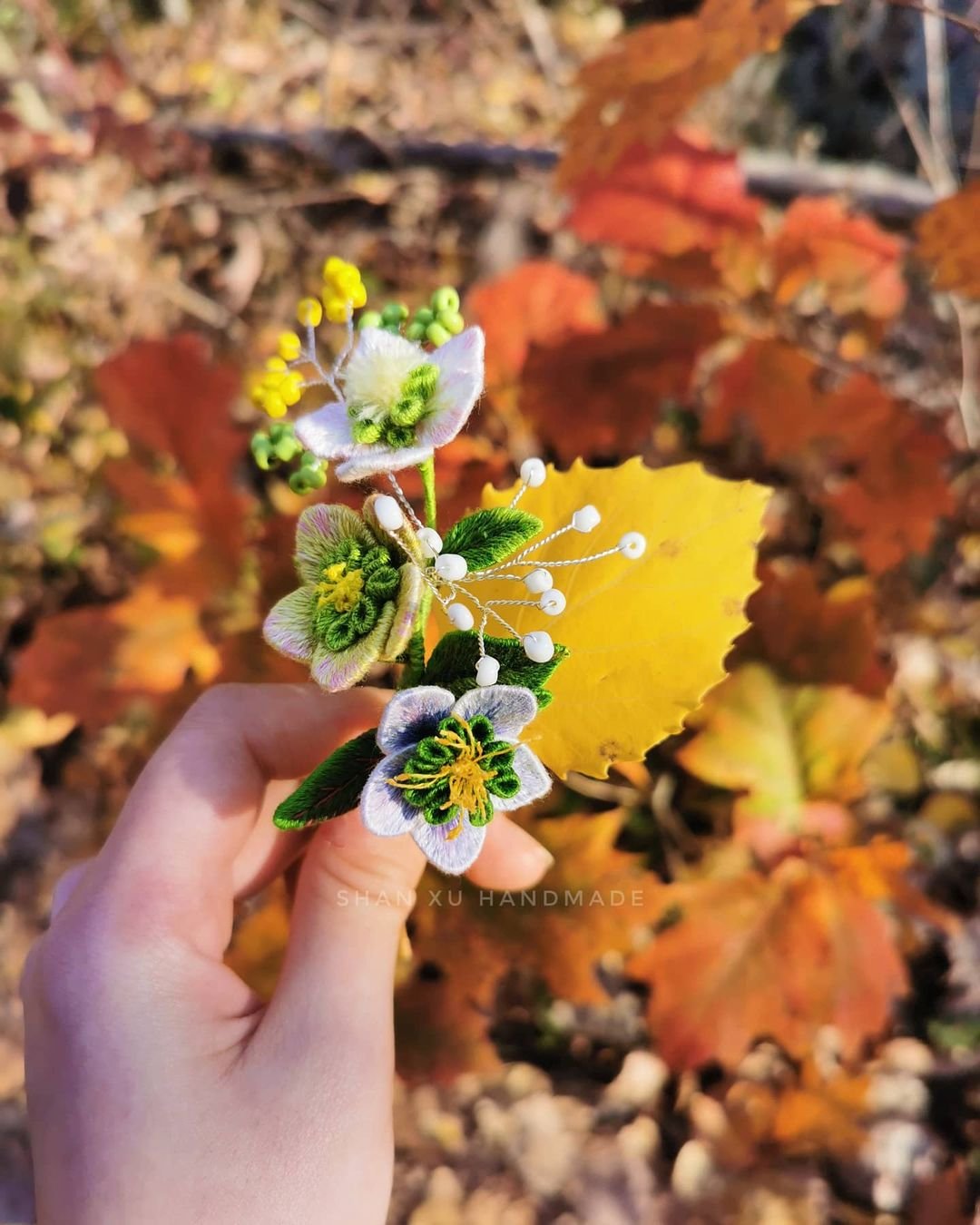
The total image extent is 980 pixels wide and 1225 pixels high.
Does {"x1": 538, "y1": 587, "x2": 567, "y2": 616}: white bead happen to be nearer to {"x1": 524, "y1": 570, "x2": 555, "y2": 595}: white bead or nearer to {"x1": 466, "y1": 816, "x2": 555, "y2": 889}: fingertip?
{"x1": 524, "y1": 570, "x2": 555, "y2": 595}: white bead

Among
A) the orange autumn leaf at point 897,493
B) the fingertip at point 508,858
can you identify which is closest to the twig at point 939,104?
the orange autumn leaf at point 897,493

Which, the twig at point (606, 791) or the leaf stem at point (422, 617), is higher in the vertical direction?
the leaf stem at point (422, 617)

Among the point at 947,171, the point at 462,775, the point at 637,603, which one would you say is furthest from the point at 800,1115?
the point at 947,171

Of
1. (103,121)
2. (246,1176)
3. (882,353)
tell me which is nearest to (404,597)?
(246,1176)

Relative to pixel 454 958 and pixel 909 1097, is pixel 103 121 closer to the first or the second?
pixel 454 958

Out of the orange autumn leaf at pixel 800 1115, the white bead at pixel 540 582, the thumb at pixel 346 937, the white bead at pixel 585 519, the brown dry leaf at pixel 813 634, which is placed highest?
the white bead at pixel 585 519

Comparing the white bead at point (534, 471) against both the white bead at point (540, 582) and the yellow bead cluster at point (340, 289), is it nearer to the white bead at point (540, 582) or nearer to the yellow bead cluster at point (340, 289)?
the white bead at point (540, 582)

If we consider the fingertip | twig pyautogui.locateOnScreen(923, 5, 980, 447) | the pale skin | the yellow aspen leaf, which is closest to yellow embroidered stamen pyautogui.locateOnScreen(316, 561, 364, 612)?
the yellow aspen leaf

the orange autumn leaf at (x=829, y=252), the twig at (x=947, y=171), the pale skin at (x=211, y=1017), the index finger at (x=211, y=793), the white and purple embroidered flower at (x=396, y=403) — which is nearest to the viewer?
the white and purple embroidered flower at (x=396, y=403)
